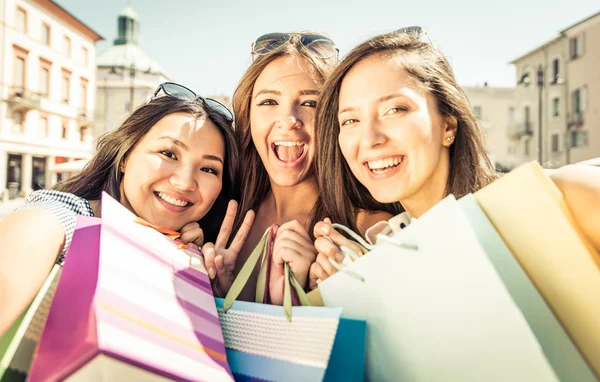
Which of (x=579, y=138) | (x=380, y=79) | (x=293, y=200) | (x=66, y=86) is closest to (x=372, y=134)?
(x=380, y=79)

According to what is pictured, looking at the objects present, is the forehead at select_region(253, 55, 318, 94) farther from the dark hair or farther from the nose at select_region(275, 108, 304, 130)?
the dark hair

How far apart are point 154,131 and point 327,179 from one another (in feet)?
2.62

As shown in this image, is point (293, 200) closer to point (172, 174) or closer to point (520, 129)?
point (172, 174)

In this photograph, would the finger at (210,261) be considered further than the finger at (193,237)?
No

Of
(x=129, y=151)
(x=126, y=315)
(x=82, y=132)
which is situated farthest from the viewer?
(x=82, y=132)

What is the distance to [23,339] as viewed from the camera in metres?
1.09

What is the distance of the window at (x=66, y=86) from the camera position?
103 feet

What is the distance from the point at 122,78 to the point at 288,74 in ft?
150

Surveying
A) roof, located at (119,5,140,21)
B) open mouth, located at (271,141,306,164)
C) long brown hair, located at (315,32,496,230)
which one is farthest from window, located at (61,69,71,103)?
long brown hair, located at (315,32,496,230)

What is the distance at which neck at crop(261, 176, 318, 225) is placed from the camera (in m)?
2.42

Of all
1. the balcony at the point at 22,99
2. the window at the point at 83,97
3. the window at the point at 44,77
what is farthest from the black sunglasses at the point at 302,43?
the window at the point at 83,97

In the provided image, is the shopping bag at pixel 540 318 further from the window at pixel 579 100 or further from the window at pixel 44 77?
the window at pixel 579 100

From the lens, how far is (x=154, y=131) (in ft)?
6.47

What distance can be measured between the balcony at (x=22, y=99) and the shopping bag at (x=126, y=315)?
1206 inches
